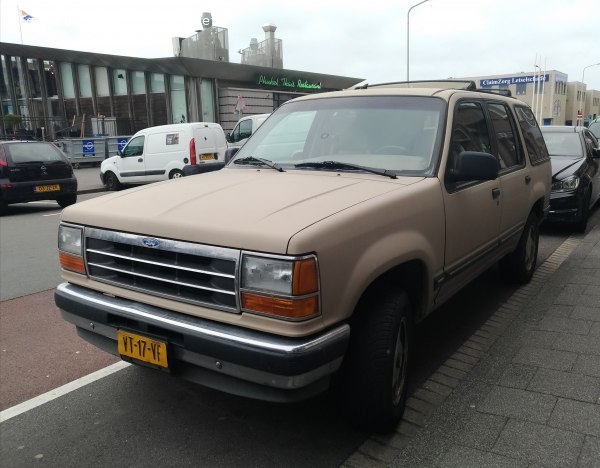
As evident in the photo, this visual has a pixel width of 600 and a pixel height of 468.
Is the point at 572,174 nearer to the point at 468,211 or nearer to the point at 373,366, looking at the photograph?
the point at 468,211

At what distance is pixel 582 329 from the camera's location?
166 inches

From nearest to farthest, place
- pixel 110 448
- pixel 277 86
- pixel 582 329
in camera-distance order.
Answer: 1. pixel 110 448
2. pixel 582 329
3. pixel 277 86

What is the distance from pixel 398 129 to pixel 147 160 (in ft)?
41.7

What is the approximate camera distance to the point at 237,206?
268 centimetres

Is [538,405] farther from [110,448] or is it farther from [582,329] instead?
[110,448]

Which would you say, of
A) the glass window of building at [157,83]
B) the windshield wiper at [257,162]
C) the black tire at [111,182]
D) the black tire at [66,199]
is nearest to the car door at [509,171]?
the windshield wiper at [257,162]

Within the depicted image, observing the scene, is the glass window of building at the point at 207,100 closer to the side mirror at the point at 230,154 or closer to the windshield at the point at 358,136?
the side mirror at the point at 230,154

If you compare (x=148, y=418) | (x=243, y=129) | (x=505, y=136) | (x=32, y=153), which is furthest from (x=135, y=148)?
(x=148, y=418)

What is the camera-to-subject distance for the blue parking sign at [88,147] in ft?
72.0

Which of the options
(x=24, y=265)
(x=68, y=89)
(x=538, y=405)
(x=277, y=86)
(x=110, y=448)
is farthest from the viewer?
(x=277, y=86)

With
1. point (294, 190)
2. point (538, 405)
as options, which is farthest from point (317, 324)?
point (538, 405)

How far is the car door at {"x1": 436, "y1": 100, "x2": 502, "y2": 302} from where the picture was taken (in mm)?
3338

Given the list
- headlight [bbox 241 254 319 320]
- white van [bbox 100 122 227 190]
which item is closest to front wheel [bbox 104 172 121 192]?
white van [bbox 100 122 227 190]

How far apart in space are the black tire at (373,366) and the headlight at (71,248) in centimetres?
160
